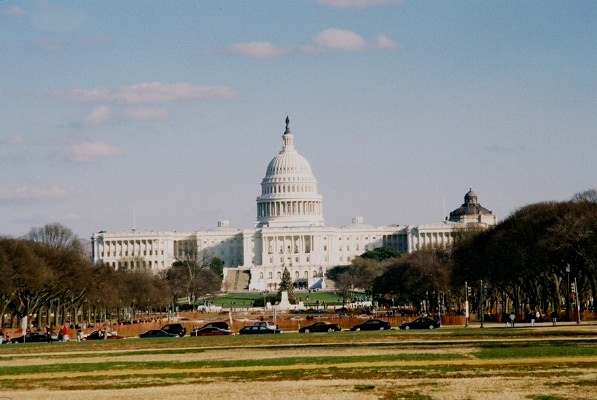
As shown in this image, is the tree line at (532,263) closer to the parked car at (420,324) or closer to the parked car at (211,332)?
the parked car at (420,324)

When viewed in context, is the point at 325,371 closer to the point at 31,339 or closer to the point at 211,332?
the point at 31,339

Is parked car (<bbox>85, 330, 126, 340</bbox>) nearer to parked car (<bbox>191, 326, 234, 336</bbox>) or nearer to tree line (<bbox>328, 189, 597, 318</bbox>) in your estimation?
parked car (<bbox>191, 326, 234, 336</bbox>)

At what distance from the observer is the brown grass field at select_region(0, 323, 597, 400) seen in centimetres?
3450

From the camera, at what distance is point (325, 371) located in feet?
133

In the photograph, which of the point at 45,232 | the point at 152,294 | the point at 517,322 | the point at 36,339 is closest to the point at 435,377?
the point at 36,339

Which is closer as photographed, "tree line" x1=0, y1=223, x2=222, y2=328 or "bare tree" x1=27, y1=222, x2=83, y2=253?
"tree line" x1=0, y1=223, x2=222, y2=328

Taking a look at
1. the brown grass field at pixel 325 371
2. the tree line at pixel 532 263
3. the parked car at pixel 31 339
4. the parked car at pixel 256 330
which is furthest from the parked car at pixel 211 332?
the brown grass field at pixel 325 371

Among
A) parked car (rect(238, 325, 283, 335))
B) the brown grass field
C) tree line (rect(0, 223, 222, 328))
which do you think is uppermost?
tree line (rect(0, 223, 222, 328))

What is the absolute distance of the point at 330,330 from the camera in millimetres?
82812

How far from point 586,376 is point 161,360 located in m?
17.5

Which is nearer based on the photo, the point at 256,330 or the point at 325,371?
the point at 325,371

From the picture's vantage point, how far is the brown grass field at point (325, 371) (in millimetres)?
34500

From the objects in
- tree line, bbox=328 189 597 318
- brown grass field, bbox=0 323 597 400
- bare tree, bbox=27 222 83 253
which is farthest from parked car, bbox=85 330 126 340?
bare tree, bbox=27 222 83 253

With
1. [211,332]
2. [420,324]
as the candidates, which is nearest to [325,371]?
[420,324]
